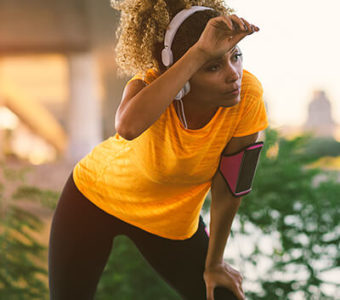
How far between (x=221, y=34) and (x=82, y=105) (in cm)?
1495

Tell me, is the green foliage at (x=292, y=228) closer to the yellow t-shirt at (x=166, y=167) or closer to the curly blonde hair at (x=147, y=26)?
the yellow t-shirt at (x=166, y=167)

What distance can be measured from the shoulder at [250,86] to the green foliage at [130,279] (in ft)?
→ 6.59

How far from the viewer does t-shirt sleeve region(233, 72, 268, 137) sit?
1.37 metres

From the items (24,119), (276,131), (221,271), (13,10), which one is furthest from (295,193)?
(24,119)

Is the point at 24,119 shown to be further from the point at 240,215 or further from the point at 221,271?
the point at 221,271

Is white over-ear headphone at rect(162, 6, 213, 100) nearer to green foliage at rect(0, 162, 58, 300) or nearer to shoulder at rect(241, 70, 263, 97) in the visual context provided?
shoulder at rect(241, 70, 263, 97)

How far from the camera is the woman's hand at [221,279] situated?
1566 millimetres

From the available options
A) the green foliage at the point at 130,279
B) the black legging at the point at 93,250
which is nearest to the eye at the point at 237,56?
the black legging at the point at 93,250

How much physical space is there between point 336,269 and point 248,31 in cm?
240

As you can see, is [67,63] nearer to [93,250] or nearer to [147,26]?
[93,250]

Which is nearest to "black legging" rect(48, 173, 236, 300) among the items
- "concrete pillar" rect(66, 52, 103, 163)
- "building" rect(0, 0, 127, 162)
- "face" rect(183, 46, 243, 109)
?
"face" rect(183, 46, 243, 109)

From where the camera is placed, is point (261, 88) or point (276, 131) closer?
point (261, 88)

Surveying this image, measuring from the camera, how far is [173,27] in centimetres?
122

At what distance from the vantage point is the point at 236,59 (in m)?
1.23
